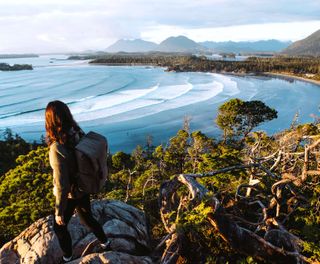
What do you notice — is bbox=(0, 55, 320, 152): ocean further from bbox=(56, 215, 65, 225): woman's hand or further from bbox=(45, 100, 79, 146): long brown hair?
bbox=(45, 100, 79, 146): long brown hair

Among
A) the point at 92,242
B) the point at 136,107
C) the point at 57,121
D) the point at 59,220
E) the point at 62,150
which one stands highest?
the point at 57,121

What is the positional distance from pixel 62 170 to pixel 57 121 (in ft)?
1.62

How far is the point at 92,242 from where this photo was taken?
15.6ft

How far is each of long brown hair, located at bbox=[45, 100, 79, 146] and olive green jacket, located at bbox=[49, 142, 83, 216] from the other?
79 mm

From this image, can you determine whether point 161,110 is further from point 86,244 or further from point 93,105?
point 86,244

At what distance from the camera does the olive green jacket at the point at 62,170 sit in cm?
338

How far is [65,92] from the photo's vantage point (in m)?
57.2

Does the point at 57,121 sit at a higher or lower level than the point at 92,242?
higher

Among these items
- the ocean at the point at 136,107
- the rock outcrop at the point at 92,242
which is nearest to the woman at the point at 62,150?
the rock outcrop at the point at 92,242

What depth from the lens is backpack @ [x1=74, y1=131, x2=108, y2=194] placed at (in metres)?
3.48

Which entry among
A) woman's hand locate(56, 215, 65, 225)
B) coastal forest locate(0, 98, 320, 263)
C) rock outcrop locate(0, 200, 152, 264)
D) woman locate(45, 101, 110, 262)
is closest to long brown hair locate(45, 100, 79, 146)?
woman locate(45, 101, 110, 262)

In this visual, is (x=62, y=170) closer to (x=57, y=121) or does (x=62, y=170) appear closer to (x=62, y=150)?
(x=62, y=150)

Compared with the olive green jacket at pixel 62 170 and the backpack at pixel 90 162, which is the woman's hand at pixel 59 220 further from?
the backpack at pixel 90 162

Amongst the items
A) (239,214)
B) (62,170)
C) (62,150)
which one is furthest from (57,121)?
(239,214)
